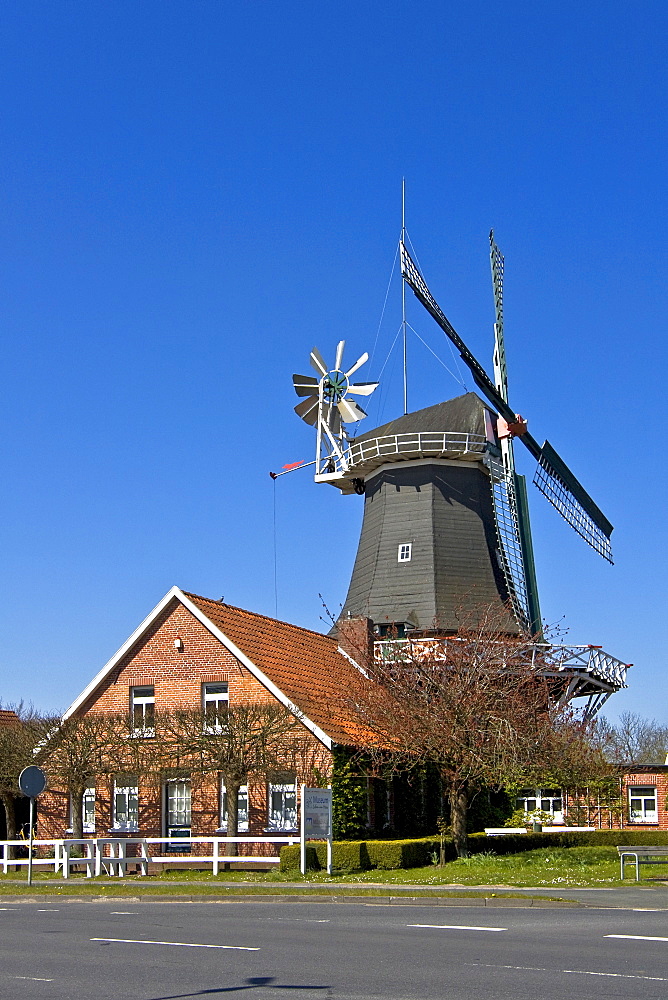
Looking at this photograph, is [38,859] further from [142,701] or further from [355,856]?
[355,856]

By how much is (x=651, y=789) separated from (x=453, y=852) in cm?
1822

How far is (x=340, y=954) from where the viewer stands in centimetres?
1226

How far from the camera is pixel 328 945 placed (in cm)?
1305

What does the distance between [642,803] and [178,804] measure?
20778 mm

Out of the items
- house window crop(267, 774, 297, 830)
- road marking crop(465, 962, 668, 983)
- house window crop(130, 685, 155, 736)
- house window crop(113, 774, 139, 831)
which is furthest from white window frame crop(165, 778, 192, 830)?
road marking crop(465, 962, 668, 983)

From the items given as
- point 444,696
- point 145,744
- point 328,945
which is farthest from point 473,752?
point 328,945

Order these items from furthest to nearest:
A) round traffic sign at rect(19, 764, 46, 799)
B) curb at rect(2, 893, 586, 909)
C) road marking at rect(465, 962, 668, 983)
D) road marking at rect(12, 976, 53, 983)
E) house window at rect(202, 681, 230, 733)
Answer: house window at rect(202, 681, 230, 733) → round traffic sign at rect(19, 764, 46, 799) → curb at rect(2, 893, 586, 909) → road marking at rect(12, 976, 53, 983) → road marking at rect(465, 962, 668, 983)

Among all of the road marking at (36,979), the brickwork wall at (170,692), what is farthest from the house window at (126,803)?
the road marking at (36,979)

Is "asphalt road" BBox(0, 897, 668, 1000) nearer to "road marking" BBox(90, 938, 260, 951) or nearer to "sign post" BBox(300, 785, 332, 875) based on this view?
"road marking" BBox(90, 938, 260, 951)

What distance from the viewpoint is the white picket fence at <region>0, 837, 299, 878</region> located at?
87.3ft

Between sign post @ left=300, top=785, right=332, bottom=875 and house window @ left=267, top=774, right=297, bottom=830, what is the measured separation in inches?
151

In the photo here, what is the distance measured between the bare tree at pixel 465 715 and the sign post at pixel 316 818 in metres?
2.97

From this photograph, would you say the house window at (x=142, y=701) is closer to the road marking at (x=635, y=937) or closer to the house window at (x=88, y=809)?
the house window at (x=88, y=809)

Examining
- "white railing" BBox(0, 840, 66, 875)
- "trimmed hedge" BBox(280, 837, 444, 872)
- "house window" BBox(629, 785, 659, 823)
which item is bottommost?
"house window" BBox(629, 785, 659, 823)
